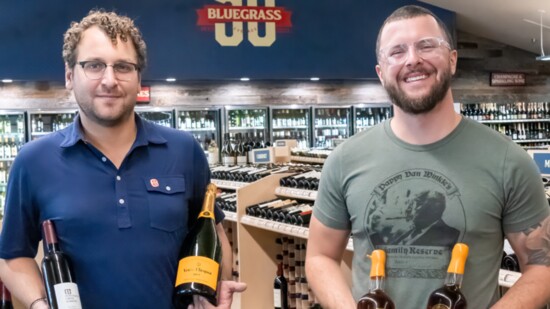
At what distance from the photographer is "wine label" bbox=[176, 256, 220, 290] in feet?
5.49

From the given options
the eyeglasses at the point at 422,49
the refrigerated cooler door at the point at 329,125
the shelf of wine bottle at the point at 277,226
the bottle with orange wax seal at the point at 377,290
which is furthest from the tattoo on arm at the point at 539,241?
the refrigerated cooler door at the point at 329,125

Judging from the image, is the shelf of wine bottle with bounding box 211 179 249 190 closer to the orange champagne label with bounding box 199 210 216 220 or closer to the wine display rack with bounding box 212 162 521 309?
the wine display rack with bounding box 212 162 521 309

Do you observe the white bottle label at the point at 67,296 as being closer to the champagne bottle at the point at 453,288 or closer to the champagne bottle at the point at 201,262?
the champagne bottle at the point at 201,262

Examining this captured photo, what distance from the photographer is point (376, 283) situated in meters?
1.60

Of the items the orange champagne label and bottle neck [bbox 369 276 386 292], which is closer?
bottle neck [bbox 369 276 386 292]

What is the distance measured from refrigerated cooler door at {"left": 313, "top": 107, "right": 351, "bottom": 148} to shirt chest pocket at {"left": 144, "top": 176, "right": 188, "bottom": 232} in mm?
8718

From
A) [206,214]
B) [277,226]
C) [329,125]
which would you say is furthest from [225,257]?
[329,125]

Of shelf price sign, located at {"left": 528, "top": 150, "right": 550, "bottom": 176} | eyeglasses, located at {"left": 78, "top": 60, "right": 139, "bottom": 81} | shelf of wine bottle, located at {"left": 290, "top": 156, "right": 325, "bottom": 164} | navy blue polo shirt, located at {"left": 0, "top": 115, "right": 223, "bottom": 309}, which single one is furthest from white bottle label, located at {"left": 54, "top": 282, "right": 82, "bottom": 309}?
shelf of wine bottle, located at {"left": 290, "top": 156, "right": 325, "bottom": 164}

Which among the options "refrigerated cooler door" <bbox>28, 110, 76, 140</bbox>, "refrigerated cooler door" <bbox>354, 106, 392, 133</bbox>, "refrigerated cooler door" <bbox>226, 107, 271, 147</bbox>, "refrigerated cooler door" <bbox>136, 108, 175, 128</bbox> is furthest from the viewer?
"refrigerated cooler door" <bbox>354, 106, 392, 133</bbox>

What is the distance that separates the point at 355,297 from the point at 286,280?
3523 millimetres

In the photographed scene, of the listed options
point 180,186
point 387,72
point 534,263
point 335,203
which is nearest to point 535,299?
point 534,263

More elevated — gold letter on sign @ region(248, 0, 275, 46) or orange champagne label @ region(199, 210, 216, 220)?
gold letter on sign @ region(248, 0, 275, 46)

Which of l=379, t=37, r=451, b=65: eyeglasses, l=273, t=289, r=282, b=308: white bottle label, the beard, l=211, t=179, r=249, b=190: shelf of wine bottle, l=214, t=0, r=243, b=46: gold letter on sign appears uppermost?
l=214, t=0, r=243, b=46: gold letter on sign

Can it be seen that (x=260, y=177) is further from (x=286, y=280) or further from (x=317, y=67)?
(x=317, y=67)
